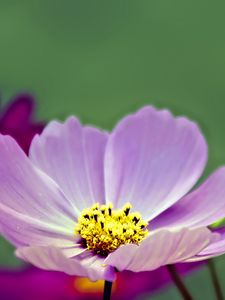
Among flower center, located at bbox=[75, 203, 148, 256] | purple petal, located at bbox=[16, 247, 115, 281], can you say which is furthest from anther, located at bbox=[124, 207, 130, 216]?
purple petal, located at bbox=[16, 247, 115, 281]

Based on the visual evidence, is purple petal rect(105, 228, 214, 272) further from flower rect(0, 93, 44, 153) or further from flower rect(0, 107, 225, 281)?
flower rect(0, 93, 44, 153)

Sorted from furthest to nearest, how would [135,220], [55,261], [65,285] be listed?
1. [65,285]
2. [135,220]
3. [55,261]

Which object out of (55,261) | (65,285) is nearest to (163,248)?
(55,261)

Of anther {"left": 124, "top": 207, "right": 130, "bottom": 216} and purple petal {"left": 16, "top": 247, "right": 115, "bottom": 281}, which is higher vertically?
anther {"left": 124, "top": 207, "right": 130, "bottom": 216}

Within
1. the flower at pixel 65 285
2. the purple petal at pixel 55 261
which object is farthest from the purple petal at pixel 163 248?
the flower at pixel 65 285

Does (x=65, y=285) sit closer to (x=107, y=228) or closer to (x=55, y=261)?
(x=107, y=228)

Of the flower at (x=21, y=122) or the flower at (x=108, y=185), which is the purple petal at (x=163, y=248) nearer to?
the flower at (x=108, y=185)
